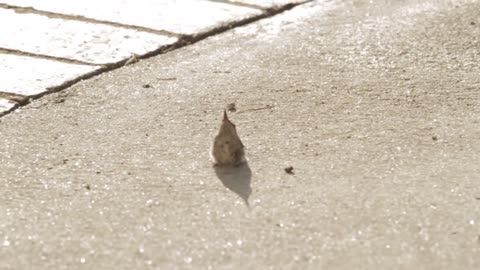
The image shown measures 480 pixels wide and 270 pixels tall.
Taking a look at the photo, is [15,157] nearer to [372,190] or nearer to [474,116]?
[372,190]

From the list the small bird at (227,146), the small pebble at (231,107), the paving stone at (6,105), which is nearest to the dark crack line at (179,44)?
the paving stone at (6,105)

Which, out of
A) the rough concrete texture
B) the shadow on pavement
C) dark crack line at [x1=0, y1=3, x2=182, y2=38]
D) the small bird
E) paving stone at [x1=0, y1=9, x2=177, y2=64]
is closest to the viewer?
the rough concrete texture

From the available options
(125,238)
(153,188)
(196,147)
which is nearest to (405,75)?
(196,147)

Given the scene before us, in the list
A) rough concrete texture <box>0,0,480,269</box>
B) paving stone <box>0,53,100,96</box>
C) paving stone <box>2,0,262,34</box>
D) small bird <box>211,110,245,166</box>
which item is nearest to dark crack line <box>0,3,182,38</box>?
paving stone <box>2,0,262,34</box>

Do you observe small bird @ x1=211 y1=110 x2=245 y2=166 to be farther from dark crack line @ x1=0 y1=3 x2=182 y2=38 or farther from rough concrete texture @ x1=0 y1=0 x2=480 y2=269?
dark crack line @ x1=0 y1=3 x2=182 y2=38

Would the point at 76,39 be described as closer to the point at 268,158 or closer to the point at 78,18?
the point at 78,18

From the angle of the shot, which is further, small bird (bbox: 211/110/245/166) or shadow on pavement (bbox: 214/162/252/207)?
small bird (bbox: 211/110/245/166)

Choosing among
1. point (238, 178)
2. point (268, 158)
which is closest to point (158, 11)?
point (268, 158)
